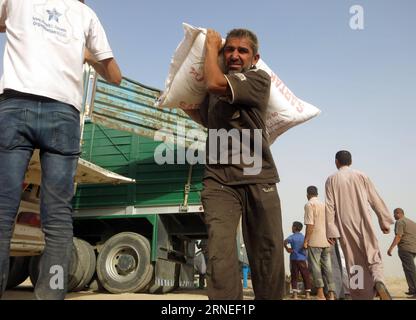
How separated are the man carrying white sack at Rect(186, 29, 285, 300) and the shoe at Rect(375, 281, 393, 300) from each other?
87.3 inches

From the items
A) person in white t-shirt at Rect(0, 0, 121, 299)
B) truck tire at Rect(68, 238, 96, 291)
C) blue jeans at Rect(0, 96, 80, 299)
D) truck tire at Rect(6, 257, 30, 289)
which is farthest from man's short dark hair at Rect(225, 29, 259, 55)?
truck tire at Rect(6, 257, 30, 289)

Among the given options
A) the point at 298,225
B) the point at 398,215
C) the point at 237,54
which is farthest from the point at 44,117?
the point at 398,215

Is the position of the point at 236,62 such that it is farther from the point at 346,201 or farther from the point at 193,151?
the point at 193,151

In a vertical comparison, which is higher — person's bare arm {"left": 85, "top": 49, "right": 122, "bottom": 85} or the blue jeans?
person's bare arm {"left": 85, "top": 49, "right": 122, "bottom": 85}

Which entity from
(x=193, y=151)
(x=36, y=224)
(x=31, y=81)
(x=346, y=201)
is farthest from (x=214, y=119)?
(x=193, y=151)

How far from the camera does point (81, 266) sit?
667 centimetres

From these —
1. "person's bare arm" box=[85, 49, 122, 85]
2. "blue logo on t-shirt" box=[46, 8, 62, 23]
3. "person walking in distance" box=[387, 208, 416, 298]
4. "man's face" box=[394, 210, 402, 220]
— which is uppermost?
"blue logo on t-shirt" box=[46, 8, 62, 23]

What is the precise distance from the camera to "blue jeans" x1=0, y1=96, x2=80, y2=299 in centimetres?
171

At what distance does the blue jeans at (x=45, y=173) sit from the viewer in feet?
5.62

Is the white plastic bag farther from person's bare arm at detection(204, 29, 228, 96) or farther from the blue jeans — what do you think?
the blue jeans

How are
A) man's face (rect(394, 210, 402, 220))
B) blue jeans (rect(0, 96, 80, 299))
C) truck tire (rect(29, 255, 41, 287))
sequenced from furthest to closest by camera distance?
1. man's face (rect(394, 210, 402, 220))
2. truck tire (rect(29, 255, 41, 287))
3. blue jeans (rect(0, 96, 80, 299))

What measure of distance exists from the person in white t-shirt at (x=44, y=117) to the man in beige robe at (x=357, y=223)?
326 centimetres

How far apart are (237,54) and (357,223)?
2.76m

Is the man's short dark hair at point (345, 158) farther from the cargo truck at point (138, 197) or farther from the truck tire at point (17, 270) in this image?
the truck tire at point (17, 270)
